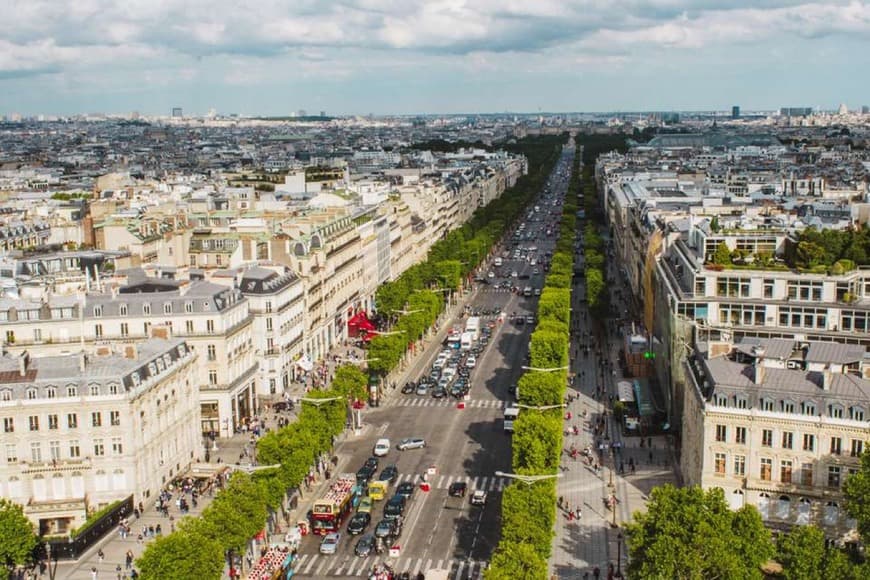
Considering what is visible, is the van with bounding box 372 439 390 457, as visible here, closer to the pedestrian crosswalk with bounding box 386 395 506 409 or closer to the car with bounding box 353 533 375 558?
the pedestrian crosswalk with bounding box 386 395 506 409

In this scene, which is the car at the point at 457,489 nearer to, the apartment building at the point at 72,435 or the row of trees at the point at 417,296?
the apartment building at the point at 72,435

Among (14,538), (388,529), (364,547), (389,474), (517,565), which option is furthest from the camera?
(389,474)

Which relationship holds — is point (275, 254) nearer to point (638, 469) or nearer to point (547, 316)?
point (547, 316)

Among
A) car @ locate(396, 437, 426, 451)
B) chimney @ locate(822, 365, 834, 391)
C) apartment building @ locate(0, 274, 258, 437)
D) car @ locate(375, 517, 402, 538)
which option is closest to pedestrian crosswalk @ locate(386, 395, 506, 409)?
car @ locate(396, 437, 426, 451)

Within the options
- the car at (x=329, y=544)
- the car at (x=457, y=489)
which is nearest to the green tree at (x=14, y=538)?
the car at (x=329, y=544)

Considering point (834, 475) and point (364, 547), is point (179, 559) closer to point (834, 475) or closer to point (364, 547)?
point (364, 547)

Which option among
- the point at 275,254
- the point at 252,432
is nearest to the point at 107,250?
the point at 275,254

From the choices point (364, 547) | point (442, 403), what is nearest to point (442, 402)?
point (442, 403)

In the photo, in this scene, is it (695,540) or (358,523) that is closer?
(695,540)
